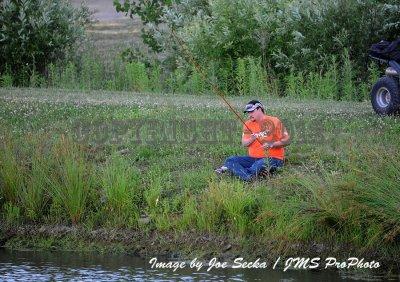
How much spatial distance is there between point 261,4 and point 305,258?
11.6m

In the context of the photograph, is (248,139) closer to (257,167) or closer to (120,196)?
(257,167)

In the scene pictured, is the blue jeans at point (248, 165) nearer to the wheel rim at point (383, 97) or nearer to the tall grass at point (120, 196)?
the tall grass at point (120, 196)

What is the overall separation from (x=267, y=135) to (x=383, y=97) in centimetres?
515

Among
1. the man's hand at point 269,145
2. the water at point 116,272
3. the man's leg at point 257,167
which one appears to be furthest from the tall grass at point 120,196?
the man's hand at point 269,145

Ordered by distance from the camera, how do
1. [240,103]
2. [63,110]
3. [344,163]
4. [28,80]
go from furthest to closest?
1. [28,80]
2. [240,103]
3. [63,110]
4. [344,163]

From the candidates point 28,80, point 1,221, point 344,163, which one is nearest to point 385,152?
point 344,163

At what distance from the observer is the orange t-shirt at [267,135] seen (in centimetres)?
1375

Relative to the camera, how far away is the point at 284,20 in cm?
2286

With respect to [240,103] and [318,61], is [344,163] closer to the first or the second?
[240,103]

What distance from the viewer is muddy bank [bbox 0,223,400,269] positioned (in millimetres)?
11969

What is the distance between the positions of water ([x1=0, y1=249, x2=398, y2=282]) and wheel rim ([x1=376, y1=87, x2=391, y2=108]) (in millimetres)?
6808

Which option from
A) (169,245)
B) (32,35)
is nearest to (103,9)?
(32,35)

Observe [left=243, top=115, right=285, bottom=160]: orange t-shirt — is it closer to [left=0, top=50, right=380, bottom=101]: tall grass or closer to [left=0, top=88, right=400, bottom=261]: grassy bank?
[left=0, top=88, right=400, bottom=261]: grassy bank

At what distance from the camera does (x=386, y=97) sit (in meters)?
18.3
